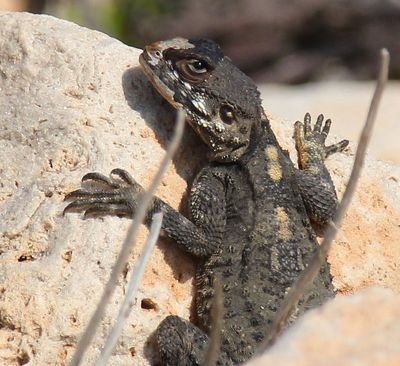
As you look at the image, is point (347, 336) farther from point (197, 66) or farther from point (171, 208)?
point (197, 66)

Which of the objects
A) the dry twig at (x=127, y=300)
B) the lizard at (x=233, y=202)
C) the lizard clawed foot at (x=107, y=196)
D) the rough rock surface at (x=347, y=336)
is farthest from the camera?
the lizard at (x=233, y=202)

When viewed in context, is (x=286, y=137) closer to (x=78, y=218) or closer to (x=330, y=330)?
(x=78, y=218)

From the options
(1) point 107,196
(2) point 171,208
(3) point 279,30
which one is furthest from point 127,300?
(3) point 279,30

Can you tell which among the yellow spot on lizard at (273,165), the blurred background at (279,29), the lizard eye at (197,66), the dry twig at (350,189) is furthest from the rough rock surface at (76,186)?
the blurred background at (279,29)

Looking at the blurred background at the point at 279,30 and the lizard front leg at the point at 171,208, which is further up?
the blurred background at the point at 279,30

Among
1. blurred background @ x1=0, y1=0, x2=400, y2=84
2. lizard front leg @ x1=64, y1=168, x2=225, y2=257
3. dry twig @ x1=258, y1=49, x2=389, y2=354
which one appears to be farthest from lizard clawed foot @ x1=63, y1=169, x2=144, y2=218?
blurred background @ x1=0, y1=0, x2=400, y2=84

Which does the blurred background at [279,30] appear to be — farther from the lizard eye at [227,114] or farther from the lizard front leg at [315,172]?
the lizard eye at [227,114]
